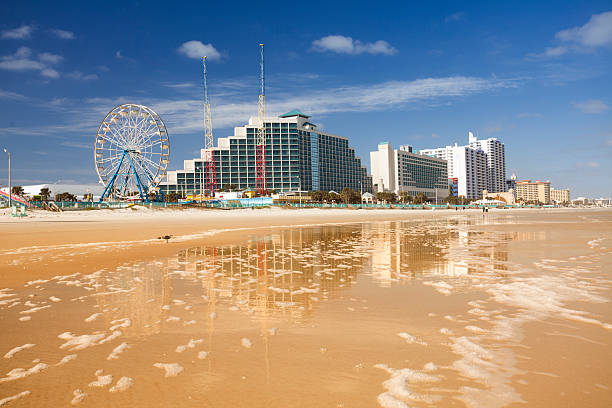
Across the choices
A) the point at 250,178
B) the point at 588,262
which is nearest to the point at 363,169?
the point at 250,178

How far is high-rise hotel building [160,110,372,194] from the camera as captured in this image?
147 metres

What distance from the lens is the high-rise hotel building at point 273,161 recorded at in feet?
481

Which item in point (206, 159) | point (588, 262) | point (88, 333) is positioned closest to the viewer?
point (88, 333)

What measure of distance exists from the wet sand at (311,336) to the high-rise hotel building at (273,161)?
14026 cm

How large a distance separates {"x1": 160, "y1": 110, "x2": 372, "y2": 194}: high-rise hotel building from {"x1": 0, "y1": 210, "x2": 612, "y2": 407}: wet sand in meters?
140

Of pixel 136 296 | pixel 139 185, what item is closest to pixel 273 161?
pixel 139 185

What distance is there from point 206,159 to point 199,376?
150m

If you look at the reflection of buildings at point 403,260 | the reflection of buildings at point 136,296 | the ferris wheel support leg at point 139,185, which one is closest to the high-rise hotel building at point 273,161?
the ferris wheel support leg at point 139,185

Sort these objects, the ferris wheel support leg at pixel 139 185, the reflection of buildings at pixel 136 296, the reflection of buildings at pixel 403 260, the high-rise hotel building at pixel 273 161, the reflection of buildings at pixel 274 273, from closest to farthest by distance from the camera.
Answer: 1. the reflection of buildings at pixel 136 296
2. the reflection of buildings at pixel 274 273
3. the reflection of buildings at pixel 403 260
4. the ferris wheel support leg at pixel 139 185
5. the high-rise hotel building at pixel 273 161

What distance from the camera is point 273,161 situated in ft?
497

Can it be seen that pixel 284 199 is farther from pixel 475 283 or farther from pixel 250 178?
pixel 475 283

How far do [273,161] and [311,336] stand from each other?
486ft

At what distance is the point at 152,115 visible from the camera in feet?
245

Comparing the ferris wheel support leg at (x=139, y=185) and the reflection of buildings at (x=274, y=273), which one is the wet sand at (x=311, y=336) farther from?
the ferris wheel support leg at (x=139, y=185)
